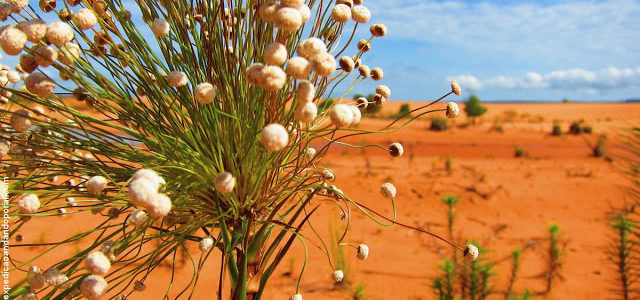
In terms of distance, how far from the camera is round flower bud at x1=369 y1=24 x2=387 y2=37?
1139mm

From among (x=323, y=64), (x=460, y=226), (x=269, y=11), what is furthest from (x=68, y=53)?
(x=460, y=226)

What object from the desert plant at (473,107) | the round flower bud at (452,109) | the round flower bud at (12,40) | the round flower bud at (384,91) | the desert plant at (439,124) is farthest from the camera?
the desert plant at (473,107)

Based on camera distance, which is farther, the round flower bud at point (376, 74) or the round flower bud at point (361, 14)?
the round flower bud at point (376, 74)

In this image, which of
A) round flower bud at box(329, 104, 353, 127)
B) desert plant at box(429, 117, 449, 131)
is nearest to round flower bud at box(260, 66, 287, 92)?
round flower bud at box(329, 104, 353, 127)

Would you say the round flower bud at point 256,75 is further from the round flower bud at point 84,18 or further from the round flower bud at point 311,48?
the round flower bud at point 84,18

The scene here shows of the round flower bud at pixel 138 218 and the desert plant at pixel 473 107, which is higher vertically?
the desert plant at pixel 473 107

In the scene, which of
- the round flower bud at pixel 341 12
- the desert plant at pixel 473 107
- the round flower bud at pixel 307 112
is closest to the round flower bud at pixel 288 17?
the round flower bud at pixel 307 112

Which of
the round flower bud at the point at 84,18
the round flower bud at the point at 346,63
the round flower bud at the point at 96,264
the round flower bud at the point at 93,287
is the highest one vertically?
the round flower bud at the point at 346,63

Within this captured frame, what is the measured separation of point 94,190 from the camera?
0.78 meters

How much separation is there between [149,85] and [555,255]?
129 inches

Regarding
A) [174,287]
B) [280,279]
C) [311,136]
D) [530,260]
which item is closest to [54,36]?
[311,136]

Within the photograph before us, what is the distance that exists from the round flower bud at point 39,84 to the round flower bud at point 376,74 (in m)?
0.84

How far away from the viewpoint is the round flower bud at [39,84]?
2.68 feet

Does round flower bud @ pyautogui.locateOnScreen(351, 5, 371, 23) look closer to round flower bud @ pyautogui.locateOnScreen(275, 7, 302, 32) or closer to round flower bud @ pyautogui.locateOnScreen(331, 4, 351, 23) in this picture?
round flower bud @ pyautogui.locateOnScreen(331, 4, 351, 23)
